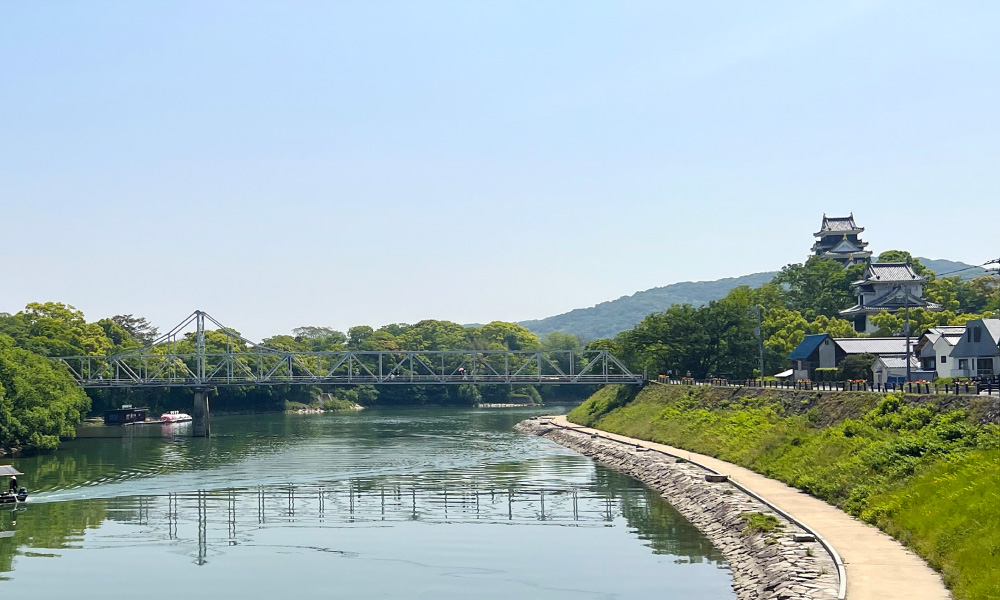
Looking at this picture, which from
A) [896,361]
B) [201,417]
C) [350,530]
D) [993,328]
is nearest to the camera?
[350,530]

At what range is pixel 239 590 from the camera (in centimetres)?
3522

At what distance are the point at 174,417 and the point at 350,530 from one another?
106112mm

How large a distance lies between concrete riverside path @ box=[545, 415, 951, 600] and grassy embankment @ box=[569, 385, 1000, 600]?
49 centimetres

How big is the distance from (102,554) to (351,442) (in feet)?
200

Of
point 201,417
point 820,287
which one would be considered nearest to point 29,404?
point 201,417

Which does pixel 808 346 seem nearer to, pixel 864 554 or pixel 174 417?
pixel 864 554

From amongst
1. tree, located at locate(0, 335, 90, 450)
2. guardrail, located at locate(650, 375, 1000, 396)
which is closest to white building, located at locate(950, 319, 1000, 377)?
guardrail, located at locate(650, 375, 1000, 396)

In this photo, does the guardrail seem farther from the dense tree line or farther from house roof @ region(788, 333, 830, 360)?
the dense tree line

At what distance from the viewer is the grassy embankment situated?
99.2ft

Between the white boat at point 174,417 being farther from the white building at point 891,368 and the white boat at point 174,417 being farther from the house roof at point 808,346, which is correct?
the white building at point 891,368

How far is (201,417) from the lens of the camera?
390 feet

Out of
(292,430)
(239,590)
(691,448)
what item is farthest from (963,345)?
(292,430)

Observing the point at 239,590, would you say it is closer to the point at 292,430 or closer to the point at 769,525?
the point at 769,525

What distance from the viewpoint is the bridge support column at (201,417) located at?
117 metres
